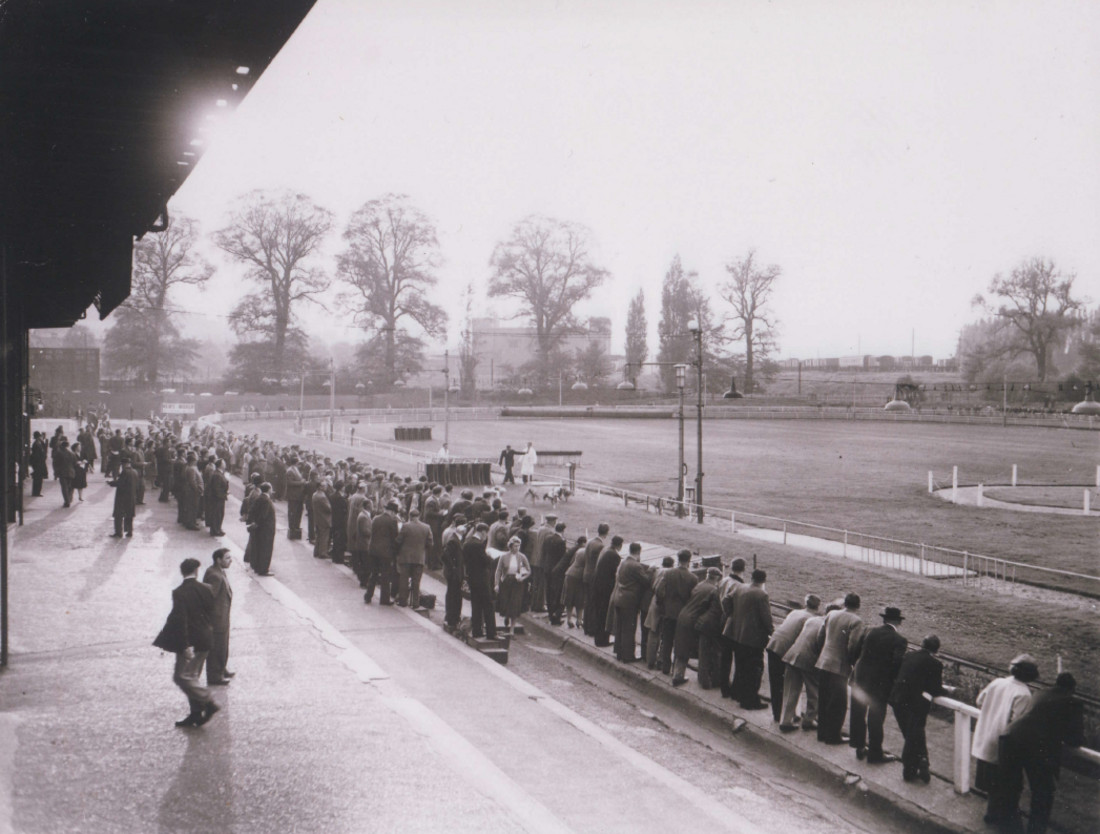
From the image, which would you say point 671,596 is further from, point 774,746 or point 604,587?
point 774,746

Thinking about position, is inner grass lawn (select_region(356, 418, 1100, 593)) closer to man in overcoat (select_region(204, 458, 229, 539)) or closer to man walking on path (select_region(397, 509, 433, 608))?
man walking on path (select_region(397, 509, 433, 608))

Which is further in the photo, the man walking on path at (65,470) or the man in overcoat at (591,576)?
the man walking on path at (65,470)

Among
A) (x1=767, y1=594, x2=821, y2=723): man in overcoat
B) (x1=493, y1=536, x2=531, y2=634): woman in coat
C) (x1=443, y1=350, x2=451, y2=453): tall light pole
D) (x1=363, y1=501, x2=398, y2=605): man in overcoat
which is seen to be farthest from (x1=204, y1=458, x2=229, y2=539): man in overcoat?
(x1=443, y1=350, x2=451, y2=453): tall light pole

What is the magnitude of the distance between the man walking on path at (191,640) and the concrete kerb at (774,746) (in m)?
4.58

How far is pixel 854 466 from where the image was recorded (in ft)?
115

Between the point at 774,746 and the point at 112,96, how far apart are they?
25.3 feet

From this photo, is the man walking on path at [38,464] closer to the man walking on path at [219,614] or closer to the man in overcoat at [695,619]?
the man walking on path at [219,614]

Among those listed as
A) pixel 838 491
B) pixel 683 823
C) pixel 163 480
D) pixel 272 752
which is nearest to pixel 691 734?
pixel 683 823

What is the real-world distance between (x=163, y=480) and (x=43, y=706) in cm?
1488

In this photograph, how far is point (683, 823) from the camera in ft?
20.4

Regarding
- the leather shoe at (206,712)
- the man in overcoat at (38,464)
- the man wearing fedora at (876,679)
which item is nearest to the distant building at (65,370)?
the man in overcoat at (38,464)

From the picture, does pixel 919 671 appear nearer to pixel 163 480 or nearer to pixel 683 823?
pixel 683 823

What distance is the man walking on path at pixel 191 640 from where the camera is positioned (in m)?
7.20

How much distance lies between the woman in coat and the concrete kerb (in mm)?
893
